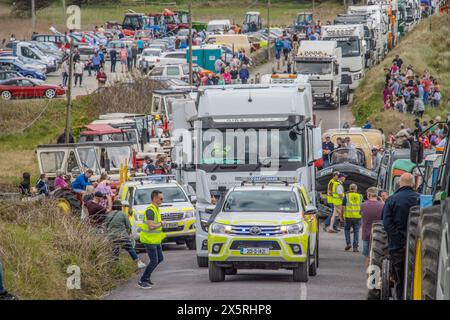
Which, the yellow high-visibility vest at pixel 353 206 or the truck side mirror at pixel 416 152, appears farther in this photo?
the yellow high-visibility vest at pixel 353 206

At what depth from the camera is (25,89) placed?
217 feet

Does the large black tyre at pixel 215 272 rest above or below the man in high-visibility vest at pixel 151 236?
below

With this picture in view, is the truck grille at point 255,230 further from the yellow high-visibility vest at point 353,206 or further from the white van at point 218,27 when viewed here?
the white van at point 218,27

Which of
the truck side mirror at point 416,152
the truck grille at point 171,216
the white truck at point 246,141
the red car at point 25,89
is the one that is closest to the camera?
the truck side mirror at point 416,152

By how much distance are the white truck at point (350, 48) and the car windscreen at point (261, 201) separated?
144 ft

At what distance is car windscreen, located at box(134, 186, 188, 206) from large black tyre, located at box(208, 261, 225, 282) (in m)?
10.1

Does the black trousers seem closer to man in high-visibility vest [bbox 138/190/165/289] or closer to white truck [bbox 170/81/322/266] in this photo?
man in high-visibility vest [bbox 138/190/165/289]

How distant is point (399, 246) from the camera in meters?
13.6

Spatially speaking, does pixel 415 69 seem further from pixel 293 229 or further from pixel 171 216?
pixel 293 229

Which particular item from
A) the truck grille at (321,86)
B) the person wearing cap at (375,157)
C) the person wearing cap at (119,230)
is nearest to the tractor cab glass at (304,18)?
the truck grille at (321,86)

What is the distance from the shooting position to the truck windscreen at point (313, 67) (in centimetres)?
6041

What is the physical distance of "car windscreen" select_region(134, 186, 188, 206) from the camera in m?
30.8

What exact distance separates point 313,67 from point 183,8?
71190 millimetres

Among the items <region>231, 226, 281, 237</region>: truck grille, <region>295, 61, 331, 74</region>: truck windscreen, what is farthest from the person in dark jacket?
<region>295, 61, 331, 74</region>: truck windscreen
